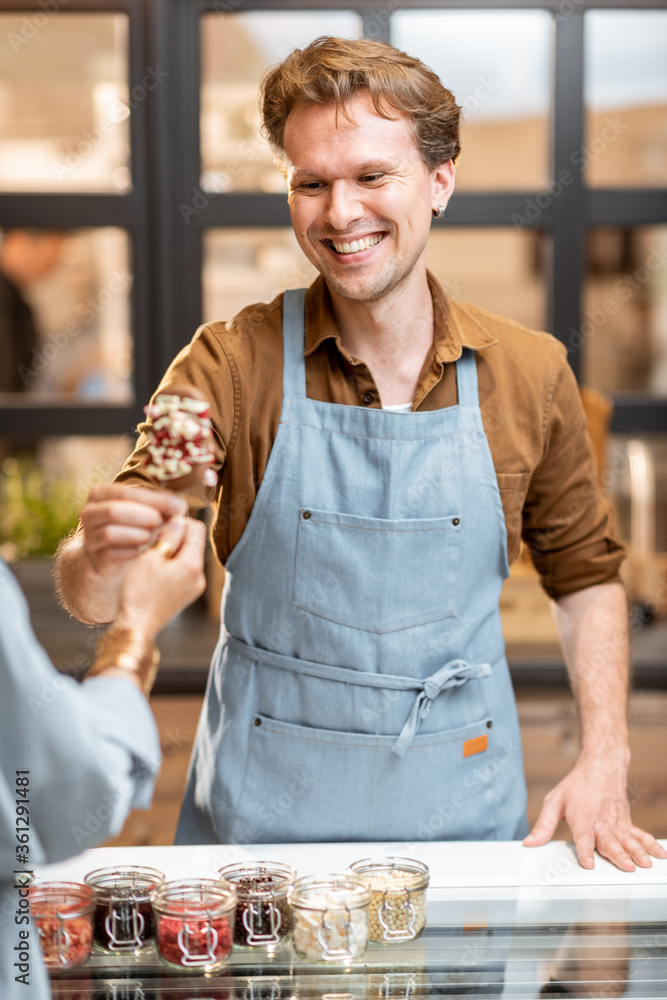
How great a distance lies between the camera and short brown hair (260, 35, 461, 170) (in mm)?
1340

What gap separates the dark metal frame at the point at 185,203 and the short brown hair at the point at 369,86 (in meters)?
1.87

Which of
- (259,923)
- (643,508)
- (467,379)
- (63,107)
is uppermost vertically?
(63,107)

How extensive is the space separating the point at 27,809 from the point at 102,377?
9.37 feet

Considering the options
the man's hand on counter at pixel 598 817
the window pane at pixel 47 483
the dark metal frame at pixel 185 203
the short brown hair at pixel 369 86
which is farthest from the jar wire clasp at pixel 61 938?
the dark metal frame at pixel 185 203

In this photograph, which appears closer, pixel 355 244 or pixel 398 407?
pixel 355 244

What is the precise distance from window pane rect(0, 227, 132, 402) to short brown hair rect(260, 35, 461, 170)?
2.08 meters

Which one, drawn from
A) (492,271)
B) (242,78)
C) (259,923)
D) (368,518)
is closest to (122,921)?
(259,923)

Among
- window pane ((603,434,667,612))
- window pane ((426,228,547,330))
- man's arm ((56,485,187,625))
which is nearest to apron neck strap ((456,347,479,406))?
man's arm ((56,485,187,625))

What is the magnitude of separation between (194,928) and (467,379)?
0.85 meters

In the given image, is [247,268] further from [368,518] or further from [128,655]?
[128,655]

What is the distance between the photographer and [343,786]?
143cm

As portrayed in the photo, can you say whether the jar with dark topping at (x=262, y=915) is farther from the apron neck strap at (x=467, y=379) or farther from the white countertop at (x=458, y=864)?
the apron neck strap at (x=467, y=379)

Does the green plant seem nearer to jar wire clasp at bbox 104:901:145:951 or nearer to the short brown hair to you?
the short brown hair

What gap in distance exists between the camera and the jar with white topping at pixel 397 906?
1033 millimetres
